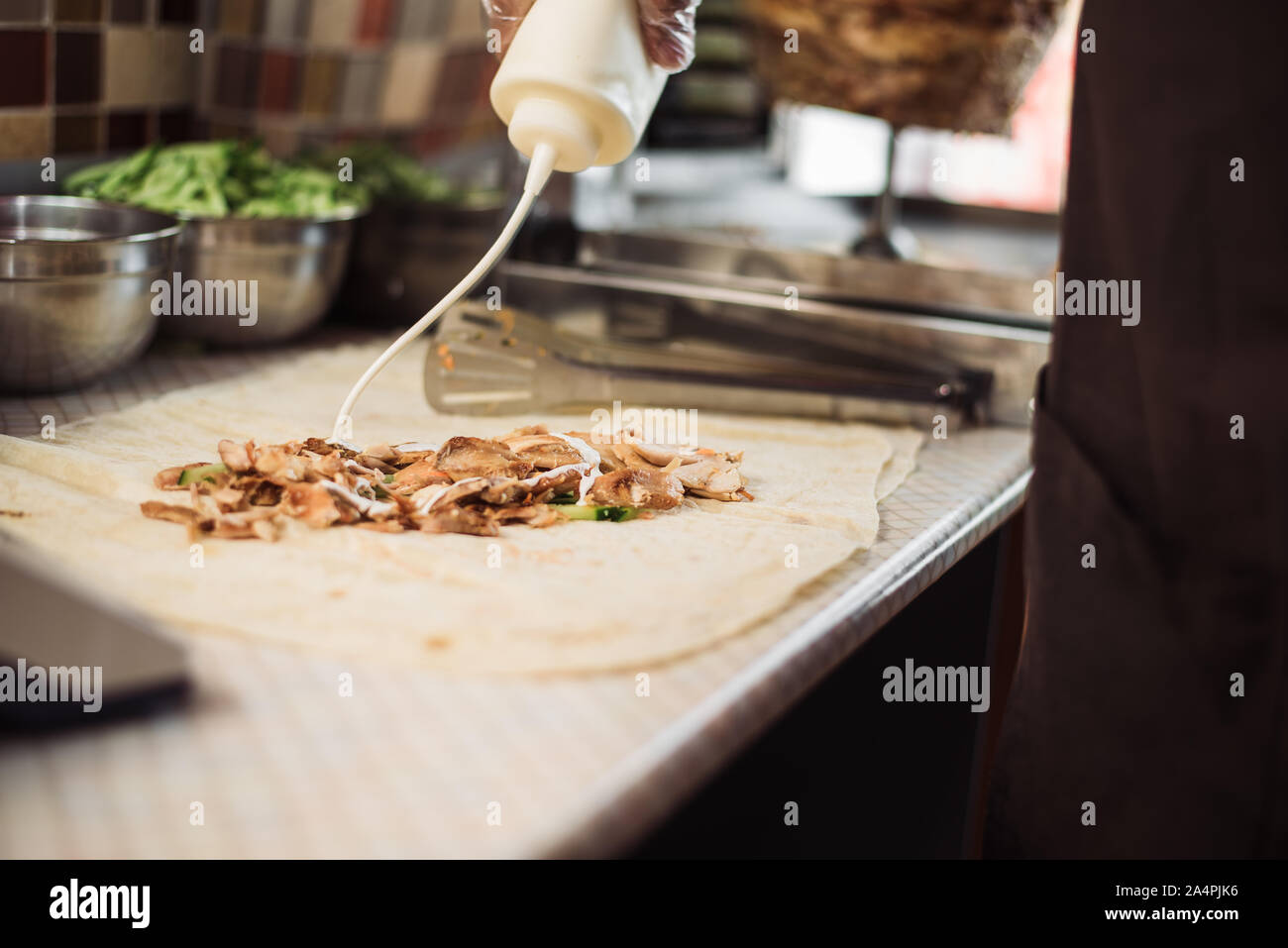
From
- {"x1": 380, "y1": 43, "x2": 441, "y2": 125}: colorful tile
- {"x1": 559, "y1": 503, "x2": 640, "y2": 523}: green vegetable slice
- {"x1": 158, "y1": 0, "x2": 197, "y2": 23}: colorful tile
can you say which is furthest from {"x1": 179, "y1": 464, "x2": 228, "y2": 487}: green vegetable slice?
{"x1": 380, "y1": 43, "x2": 441, "y2": 125}: colorful tile

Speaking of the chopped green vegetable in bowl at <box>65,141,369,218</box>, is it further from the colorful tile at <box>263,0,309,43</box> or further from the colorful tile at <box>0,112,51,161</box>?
the colorful tile at <box>263,0,309,43</box>

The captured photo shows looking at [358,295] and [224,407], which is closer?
[224,407]

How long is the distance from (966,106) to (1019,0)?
149 millimetres

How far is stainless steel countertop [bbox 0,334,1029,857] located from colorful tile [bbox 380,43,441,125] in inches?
60.8

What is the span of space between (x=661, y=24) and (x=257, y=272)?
0.69m

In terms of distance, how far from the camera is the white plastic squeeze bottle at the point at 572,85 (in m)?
1.08

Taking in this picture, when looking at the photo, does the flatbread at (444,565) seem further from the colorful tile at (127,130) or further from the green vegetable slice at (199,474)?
the colorful tile at (127,130)

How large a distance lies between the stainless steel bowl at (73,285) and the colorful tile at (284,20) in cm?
59

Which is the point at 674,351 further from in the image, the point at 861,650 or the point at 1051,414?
the point at 1051,414

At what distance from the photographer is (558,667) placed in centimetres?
77

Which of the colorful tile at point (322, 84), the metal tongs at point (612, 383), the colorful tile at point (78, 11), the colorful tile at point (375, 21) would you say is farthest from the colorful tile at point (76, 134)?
the metal tongs at point (612, 383)

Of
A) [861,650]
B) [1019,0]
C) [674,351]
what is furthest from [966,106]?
[861,650]

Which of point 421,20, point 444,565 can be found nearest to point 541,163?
point 444,565

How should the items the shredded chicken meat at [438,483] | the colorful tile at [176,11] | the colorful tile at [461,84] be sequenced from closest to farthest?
the shredded chicken meat at [438,483]
the colorful tile at [176,11]
the colorful tile at [461,84]
